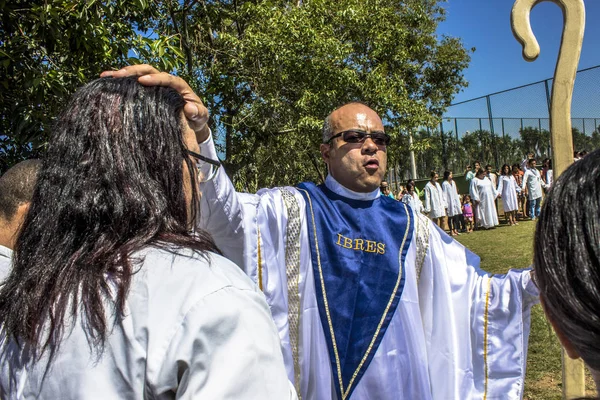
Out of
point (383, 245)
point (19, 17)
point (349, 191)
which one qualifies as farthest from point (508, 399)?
point (19, 17)

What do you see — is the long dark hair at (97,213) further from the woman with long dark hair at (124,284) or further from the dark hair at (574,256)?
the dark hair at (574,256)

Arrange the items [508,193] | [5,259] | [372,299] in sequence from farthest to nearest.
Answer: [508,193] < [372,299] < [5,259]

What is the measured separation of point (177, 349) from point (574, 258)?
662 millimetres

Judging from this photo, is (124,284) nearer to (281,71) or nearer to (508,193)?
(281,71)

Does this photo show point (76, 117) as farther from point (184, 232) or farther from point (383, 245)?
point (383, 245)

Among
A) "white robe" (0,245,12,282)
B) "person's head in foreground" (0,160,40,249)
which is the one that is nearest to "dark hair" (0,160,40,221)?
"person's head in foreground" (0,160,40,249)

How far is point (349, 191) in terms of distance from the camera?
2.97 meters

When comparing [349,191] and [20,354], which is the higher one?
[349,191]

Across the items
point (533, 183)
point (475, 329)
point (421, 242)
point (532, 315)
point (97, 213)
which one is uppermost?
point (533, 183)

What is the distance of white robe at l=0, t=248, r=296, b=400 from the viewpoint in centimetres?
93

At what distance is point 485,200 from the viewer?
16141mm

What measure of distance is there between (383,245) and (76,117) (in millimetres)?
1951

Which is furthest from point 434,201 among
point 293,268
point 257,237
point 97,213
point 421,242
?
point 97,213

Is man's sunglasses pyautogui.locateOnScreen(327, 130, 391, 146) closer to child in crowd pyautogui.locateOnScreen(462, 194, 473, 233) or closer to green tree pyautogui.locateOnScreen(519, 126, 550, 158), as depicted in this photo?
child in crowd pyautogui.locateOnScreen(462, 194, 473, 233)
